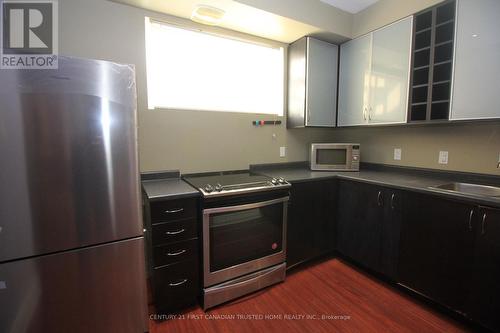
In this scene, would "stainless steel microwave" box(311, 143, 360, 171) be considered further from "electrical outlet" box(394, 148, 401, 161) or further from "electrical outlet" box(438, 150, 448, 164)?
"electrical outlet" box(438, 150, 448, 164)

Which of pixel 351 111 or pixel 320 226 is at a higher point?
pixel 351 111

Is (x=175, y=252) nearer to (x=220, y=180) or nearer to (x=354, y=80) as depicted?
(x=220, y=180)

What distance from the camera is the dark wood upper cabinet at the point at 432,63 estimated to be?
5.94 feet

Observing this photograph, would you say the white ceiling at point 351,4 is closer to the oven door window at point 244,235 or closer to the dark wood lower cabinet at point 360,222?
the dark wood lower cabinet at point 360,222

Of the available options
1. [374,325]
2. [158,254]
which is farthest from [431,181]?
[158,254]

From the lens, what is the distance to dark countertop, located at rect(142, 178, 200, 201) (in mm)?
1560

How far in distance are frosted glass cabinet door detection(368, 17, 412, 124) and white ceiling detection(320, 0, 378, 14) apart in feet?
1.12

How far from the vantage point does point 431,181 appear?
77.4 inches

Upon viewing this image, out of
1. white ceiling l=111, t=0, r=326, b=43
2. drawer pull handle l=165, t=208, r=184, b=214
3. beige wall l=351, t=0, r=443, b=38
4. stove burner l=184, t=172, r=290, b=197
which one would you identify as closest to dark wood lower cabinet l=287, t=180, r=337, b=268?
stove burner l=184, t=172, r=290, b=197

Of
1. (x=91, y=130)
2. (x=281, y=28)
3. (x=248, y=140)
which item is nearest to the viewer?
(x=91, y=130)

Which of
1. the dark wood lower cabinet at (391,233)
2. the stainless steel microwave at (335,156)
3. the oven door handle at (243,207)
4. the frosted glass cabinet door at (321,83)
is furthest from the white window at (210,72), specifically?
the dark wood lower cabinet at (391,233)

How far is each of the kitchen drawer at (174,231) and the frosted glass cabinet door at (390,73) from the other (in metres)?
2.00

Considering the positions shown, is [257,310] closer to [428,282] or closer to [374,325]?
[374,325]

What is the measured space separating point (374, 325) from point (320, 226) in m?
0.87
